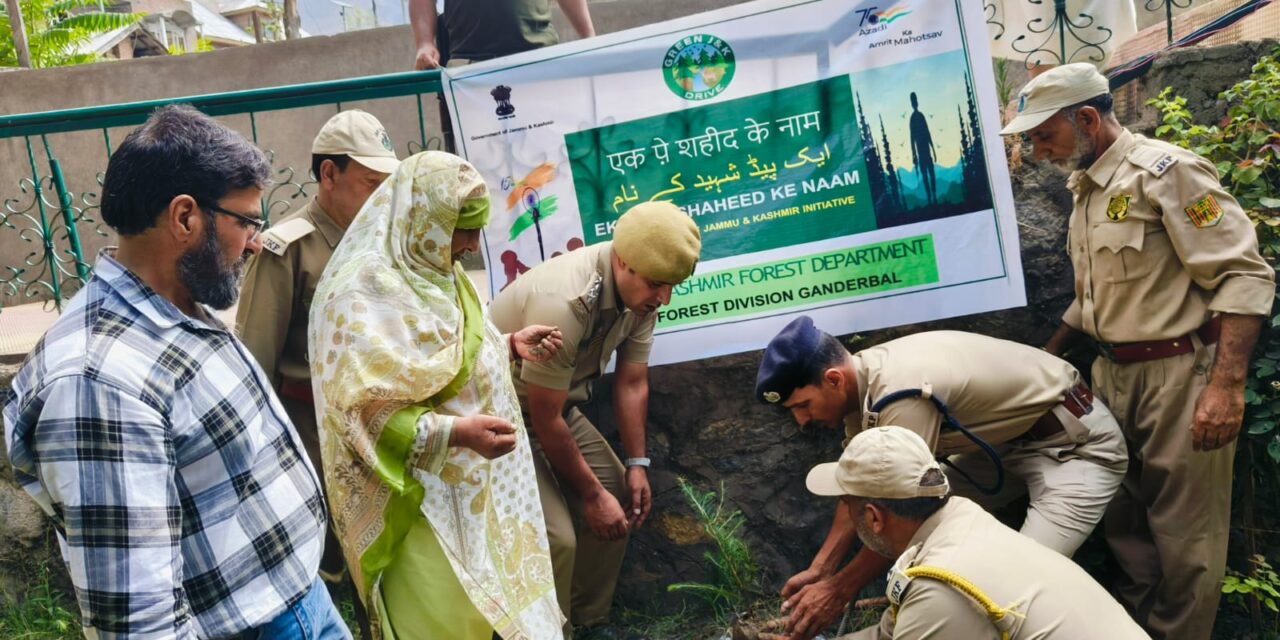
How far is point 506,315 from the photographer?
3.40 metres

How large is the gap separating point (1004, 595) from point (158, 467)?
5.89 ft

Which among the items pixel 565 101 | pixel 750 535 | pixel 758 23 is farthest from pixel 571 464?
pixel 758 23

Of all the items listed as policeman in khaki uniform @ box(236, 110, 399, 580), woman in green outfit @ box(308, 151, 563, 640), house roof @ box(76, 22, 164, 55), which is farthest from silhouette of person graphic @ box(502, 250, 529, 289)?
house roof @ box(76, 22, 164, 55)

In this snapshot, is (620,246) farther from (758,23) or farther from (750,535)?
(750,535)

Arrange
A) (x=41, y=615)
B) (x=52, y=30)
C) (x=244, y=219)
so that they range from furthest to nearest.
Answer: (x=52, y=30)
(x=41, y=615)
(x=244, y=219)

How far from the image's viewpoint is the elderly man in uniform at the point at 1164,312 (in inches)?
126

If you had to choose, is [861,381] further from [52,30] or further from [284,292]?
[52,30]

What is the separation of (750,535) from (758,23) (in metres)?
1.99

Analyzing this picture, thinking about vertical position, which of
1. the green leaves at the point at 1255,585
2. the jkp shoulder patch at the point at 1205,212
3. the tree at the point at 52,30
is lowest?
the green leaves at the point at 1255,585

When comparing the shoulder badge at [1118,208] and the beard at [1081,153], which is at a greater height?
the beard at [1081,153]

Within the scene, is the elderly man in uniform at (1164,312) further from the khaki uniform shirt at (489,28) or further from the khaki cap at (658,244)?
the khaki uniform shirt at (489,28)

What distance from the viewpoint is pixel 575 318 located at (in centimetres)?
323

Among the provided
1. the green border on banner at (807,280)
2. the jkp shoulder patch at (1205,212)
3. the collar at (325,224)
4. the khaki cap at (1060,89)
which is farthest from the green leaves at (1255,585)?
the collar at (325,224)

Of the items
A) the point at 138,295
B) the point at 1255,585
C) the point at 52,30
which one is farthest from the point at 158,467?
the point at 52,30
